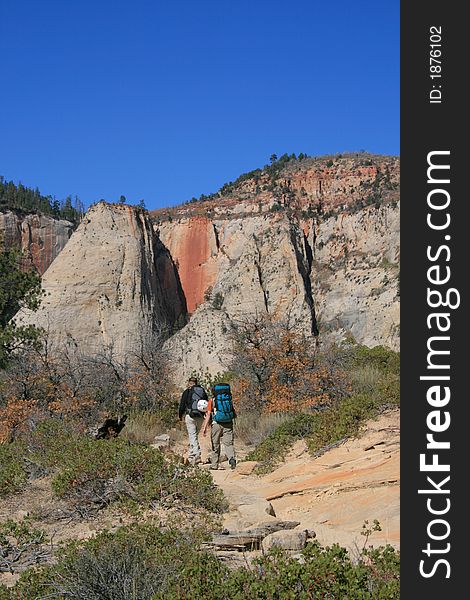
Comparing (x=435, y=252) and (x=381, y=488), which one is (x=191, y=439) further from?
(x=435, y=252)

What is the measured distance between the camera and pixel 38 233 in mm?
41438

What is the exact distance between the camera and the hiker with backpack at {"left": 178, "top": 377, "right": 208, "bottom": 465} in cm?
1077

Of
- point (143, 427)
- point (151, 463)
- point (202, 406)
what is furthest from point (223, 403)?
point (143, 427)

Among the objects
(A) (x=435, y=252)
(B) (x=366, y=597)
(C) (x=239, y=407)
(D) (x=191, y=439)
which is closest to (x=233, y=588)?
(B) (x=366, y=597)

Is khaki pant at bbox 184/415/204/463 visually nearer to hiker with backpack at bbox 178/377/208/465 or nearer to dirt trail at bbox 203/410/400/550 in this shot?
hiker with backpack at bbox 178/377/208/465

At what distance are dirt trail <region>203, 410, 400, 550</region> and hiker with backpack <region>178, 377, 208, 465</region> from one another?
0.93 meters

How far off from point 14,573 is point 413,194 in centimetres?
467

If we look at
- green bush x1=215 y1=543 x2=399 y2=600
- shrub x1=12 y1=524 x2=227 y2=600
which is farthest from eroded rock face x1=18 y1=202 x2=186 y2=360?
green bush x1=215 y1=543 x2=399 y2=600

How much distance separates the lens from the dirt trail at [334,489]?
6059 mm

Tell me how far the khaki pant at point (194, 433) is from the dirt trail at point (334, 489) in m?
0.89

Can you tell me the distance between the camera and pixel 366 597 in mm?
3645

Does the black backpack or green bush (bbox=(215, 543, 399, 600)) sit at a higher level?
the black backpack

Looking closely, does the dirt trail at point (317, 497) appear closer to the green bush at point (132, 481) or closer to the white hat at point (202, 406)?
the green bush at point (132, 481)

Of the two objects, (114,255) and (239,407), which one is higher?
(114,255)
